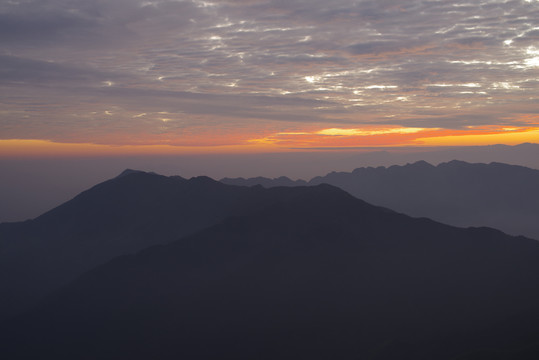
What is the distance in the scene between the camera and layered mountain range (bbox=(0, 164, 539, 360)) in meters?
108

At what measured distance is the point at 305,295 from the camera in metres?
129

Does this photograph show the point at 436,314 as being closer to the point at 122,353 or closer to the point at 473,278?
the point at 473,278

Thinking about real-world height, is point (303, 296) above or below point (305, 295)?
below

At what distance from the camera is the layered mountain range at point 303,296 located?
10756cm

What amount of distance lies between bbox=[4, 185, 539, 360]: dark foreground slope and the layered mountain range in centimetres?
41

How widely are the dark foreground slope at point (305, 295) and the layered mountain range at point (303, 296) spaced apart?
1.36 feet

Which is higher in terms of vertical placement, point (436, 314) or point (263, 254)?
point (263, 254)

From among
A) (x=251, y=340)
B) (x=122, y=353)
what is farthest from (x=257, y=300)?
A: (x=122, y=353)

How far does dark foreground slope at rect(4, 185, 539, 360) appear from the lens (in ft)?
353

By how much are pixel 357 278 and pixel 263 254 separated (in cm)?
3443

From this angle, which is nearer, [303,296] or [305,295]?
[303,296]

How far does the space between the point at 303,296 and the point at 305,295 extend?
73cm

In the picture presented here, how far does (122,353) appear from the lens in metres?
118

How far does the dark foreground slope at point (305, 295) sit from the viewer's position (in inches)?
Answer: 4237
